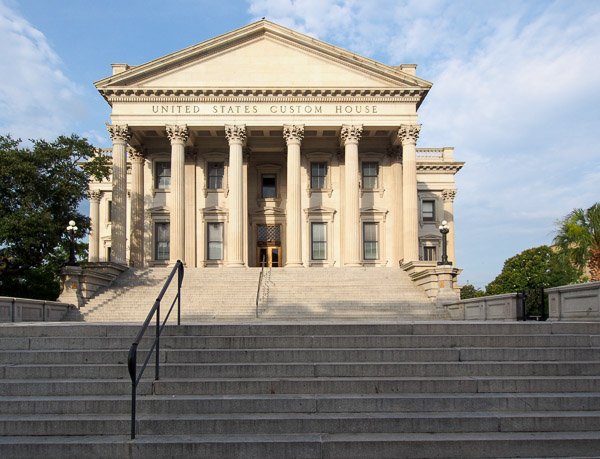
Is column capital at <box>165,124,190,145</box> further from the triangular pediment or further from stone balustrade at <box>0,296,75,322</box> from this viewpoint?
stone balustrade at <box>0,296,75,322</box>

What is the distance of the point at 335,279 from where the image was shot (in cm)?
2859

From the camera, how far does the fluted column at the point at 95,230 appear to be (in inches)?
1694

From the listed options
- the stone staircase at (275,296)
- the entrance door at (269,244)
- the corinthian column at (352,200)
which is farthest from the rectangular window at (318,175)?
the stone staircase at (275,296)

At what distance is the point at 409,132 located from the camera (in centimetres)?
3306

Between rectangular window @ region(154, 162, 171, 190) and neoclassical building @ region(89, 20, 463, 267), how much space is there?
9cm

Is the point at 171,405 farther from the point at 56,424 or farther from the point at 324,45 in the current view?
the point at 324,45

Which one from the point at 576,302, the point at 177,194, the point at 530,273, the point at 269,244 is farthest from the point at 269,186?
the point at 576,302

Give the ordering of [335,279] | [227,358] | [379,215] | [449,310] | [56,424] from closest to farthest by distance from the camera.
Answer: [56,424], [227,358], [449,310], [335,279], [379,215]

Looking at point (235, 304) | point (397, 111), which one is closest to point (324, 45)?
point (397, 111)

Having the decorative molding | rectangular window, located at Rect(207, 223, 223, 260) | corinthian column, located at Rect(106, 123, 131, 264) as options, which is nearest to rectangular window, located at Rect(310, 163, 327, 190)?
rectangular window, located at Rect(207, 223, 223, 260)

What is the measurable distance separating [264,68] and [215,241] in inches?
443

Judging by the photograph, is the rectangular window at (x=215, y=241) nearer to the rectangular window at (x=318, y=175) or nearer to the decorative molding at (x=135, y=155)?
the decorative molding at (x=135, y=155)

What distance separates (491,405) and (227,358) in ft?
13.2

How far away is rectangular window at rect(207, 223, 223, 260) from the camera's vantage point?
3597 cm
